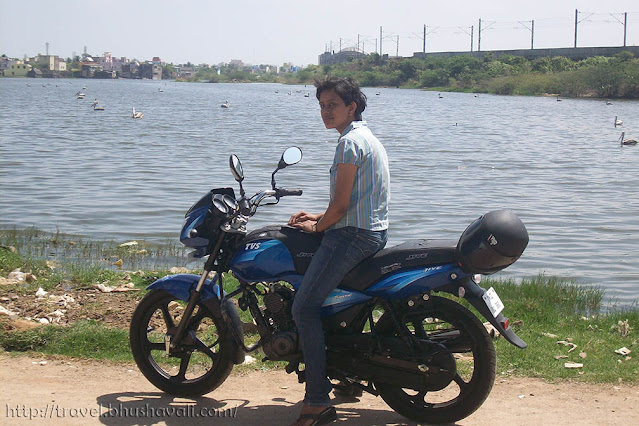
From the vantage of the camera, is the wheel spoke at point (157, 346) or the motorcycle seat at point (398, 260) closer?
the motorcycle seat at point (398, 260)

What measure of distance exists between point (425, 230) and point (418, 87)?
12538 centimetres

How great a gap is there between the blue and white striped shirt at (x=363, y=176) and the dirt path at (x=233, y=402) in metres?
1.32

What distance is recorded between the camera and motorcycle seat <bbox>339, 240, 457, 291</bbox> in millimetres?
4816

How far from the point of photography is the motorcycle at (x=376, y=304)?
4766 millimetres

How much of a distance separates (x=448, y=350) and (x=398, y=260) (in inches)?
25.0

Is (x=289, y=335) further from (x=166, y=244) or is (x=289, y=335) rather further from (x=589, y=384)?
(x=166, y=244)

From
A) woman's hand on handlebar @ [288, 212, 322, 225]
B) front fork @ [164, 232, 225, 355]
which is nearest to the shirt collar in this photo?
woman's hand on handlebar @ [288, 212, 322, 225]

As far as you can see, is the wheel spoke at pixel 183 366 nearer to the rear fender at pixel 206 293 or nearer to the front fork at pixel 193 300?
the front fork at pixel 193 300

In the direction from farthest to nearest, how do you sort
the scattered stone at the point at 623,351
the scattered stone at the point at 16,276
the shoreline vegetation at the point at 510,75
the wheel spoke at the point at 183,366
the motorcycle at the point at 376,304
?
1. the shoreline vegetation at the point at 510,75
2. the scattered stone at the point at 16,276
3. the scattered stone at the point at 623,351
4. the wheel spoke at the point at 183,366
5. the motorcycle at the point at 376,304

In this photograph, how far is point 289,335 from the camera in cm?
507

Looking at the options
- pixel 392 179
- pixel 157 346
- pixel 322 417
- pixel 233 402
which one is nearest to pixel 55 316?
pixel 157 346

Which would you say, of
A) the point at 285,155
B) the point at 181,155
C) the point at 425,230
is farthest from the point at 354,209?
the point at 181,155

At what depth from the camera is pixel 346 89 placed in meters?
4.98

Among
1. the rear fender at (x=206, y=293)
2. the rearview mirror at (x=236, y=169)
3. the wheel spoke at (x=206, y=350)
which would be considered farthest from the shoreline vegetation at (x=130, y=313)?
the rearview mirror at (x=236, y=169)
